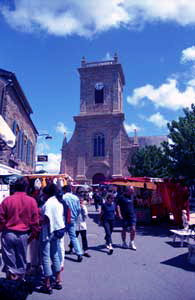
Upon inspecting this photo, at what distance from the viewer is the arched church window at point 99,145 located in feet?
121

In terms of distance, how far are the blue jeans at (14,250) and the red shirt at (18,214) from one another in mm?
101

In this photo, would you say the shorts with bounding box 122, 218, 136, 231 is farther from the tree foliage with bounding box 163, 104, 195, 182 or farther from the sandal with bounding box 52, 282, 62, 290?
the tree foliage with bounding box 163, 104, 195, 182

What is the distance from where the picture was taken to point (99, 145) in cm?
3703

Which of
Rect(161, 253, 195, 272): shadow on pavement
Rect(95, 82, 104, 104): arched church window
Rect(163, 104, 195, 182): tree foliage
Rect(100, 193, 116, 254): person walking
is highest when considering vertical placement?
Rect(95, 82, 104, 104): arched church window

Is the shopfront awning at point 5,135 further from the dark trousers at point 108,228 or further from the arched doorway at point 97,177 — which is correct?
the arched doorway at point 97,177

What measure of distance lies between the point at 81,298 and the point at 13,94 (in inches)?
520

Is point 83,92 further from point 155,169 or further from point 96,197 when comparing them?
point 96,197

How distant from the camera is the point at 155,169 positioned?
104ft

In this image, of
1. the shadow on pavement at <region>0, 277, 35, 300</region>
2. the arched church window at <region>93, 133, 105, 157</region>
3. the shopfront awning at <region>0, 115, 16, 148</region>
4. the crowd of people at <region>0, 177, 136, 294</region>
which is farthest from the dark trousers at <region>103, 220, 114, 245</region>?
the arched church window at <region>93, 133, 105, 157</region>

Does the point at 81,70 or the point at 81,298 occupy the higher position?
the point at 81,70

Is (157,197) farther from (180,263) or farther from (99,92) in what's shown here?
(99,92)

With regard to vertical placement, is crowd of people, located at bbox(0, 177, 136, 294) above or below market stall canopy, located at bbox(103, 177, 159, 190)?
below

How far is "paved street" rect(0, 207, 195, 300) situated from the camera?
3.81 metres

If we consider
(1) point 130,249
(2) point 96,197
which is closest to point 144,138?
(2) point 96,197
